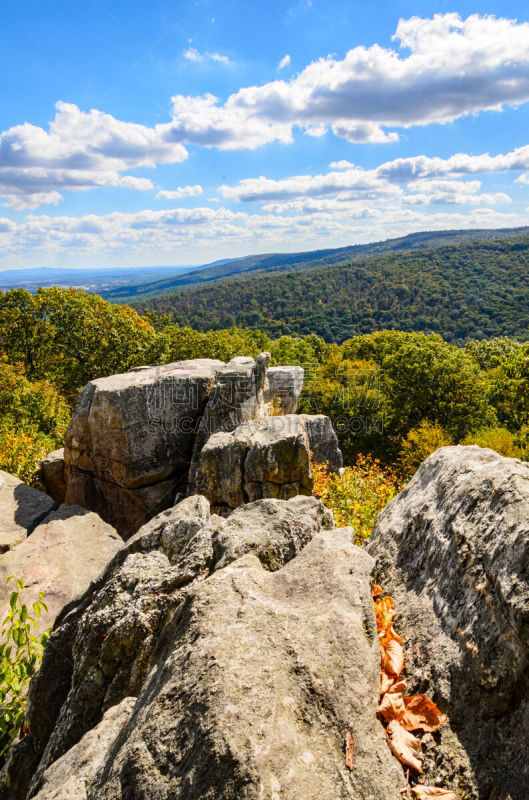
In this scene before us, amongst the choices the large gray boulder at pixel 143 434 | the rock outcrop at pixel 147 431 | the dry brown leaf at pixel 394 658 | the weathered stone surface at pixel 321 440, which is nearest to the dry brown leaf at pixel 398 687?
the dry brown leaf at pixel 394 658

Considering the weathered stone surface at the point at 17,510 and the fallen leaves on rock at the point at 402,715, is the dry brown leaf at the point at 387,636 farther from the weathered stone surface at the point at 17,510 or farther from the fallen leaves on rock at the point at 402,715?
the weathered stone surface at the point at 17,510

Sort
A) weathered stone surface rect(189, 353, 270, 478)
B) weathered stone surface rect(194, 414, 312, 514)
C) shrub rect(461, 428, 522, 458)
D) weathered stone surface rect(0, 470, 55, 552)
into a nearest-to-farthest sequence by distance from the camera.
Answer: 1. weathered stone surface rect(0, 470, 55, 552)
2. weathered stone surface rect(194, 414, 312, 514)
3. weathered stone surface rect(189, 353, 270, 478)
4. shrub rect(461, 428, 522, 458)

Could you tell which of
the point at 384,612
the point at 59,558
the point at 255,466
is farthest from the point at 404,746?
the point at 255,466

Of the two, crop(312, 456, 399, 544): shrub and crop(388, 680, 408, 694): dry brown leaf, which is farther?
crop(312, 456, 399, 544): shrub

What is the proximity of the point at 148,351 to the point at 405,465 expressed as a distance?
19.9 metres

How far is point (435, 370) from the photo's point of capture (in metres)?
34.7

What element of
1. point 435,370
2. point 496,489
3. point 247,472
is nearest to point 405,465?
point 435,370

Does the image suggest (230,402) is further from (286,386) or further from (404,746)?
(404,746)

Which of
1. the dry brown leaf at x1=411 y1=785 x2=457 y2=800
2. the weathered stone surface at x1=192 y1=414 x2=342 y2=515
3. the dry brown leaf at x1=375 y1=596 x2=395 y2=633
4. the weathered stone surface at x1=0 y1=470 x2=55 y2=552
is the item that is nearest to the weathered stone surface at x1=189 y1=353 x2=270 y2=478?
the weathered stone surface at x1=192 y1=414 x2=342 y2=515

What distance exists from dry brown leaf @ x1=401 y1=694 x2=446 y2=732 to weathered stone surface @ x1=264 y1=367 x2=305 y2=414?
23427 mm

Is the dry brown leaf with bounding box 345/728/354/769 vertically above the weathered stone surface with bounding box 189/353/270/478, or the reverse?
the dry brown leaf with bounding box 345/728/354/769

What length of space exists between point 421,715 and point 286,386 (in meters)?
24.9

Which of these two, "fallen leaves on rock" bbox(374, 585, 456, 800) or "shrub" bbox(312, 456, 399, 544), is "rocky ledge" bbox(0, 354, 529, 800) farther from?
"shrub" bbox(312, 456, 399, 544)

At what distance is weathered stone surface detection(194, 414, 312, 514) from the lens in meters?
14.1
